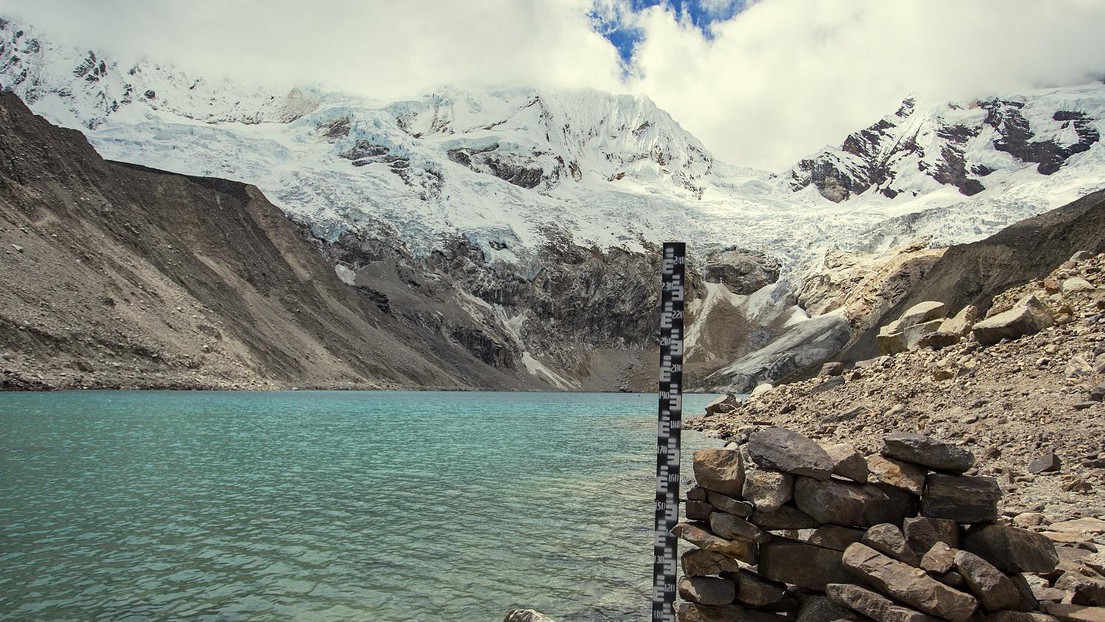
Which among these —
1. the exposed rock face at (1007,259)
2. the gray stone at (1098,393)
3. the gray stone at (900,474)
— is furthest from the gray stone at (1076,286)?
the exposed rock face at (1007,259)

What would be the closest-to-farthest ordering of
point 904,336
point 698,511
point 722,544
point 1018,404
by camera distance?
point 722,544, point 698,511, point 1018,404, point 904,336

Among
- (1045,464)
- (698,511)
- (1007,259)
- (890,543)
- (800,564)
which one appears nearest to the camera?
(890,543)

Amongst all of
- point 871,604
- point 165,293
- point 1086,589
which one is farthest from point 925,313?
point 165,293

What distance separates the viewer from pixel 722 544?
8.09m

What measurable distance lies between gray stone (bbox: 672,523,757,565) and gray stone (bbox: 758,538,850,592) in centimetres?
14

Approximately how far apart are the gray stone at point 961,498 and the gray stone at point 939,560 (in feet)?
1.55

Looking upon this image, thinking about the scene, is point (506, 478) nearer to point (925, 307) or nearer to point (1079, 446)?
point (1079, 446)

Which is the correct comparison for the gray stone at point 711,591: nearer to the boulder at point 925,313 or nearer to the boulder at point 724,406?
the boulder at point 925,313

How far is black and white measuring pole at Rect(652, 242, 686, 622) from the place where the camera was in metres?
7.18

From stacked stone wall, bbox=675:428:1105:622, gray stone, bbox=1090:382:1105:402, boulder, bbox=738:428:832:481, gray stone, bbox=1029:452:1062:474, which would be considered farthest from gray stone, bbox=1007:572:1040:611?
gray stone, bbox=1090:382:1105:402

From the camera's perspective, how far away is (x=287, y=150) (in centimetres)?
17875

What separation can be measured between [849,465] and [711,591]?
209 cm

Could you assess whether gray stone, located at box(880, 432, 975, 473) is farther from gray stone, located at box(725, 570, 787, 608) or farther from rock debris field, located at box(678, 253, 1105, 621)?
gray stone, located at box(725, 570, 787, 608)

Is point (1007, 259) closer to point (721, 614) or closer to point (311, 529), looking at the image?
point (311, 529)
